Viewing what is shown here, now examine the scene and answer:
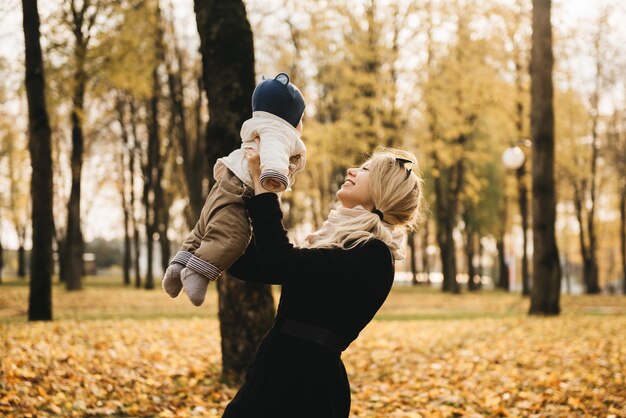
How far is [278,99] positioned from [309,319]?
88 centimetres

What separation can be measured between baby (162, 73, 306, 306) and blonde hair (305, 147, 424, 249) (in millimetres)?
333

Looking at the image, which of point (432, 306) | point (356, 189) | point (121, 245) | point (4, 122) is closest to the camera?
point (356, 189)

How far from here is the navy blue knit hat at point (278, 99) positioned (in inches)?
95.9

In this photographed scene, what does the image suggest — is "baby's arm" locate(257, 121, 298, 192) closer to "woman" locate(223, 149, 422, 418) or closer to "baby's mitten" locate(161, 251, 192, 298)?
"woman" locate(223, 149, 422, 418)

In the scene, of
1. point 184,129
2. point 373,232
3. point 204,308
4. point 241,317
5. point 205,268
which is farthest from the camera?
point 184,129

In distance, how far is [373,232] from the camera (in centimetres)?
257

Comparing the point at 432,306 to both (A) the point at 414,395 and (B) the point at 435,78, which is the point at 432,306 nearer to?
(B) the point at 435,78

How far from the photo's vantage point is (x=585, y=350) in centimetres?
936

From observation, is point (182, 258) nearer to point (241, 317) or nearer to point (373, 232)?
point (373, 232)

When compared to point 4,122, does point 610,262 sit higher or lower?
lower

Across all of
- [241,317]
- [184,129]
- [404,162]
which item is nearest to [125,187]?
[184,129]

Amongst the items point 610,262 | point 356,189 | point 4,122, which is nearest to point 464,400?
point 356,189

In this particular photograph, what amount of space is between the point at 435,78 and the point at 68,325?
686 inches

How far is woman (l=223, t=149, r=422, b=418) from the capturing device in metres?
2.32
